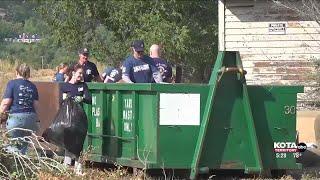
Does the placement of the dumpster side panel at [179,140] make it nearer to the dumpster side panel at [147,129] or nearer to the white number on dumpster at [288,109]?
the dumpster side panel at [147,129]

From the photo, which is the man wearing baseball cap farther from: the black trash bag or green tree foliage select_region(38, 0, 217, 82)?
green tree foliage select_region(38, 0, 217, 82)

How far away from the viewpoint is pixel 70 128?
9930 millimetres

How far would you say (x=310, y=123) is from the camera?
13.9 metres

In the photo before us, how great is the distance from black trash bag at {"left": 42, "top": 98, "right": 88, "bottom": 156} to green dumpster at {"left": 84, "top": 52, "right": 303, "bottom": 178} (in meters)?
0.46

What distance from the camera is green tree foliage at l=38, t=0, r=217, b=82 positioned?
63.8 feet

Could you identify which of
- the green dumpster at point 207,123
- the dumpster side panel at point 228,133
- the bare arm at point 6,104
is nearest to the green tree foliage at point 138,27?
the bare arm at point 6,104

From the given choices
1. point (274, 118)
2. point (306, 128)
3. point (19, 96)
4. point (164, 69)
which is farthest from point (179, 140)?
point (306, 128)

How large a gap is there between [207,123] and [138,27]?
36.2 ft

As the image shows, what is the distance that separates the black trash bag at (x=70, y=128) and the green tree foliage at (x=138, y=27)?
894 centimetres

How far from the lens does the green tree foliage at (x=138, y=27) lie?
63.8ft

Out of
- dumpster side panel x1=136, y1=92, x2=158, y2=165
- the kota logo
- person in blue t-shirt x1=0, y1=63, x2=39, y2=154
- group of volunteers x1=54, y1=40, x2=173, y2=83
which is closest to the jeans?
person in blue t-shirt x1=0, y1=63, x2=39, y2=154

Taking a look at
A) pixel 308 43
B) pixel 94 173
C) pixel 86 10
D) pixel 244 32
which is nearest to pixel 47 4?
pixel 86 10

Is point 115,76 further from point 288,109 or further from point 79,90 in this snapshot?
point 288,109

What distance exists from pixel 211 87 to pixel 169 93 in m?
0.59
